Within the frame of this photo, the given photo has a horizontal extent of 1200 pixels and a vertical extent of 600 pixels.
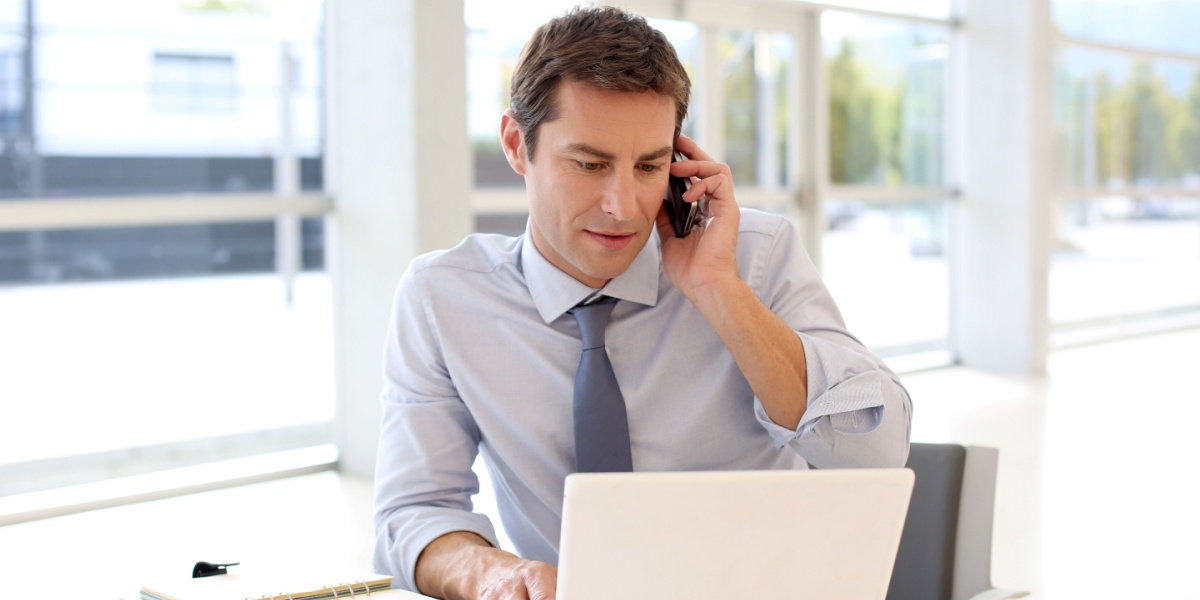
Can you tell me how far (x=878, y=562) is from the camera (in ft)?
3.06

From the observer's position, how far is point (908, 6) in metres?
6.94

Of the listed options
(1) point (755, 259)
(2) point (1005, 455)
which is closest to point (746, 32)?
(2) point (1005, 455)

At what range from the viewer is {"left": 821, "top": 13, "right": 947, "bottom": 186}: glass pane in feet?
21.8

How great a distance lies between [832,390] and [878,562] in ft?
1.72

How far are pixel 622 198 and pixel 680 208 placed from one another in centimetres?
18

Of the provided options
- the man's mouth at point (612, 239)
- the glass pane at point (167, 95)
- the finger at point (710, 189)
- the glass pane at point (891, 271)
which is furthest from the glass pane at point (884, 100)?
the man's mouth at point (612, 239)

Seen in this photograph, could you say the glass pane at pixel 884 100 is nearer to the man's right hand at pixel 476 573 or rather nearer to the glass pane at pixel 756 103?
the glass pane at pixel 756 103

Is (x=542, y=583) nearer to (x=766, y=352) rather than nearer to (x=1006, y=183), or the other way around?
(x=766, y=352)

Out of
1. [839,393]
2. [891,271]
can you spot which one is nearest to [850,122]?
[891,271]

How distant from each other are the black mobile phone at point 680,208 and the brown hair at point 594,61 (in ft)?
0.44

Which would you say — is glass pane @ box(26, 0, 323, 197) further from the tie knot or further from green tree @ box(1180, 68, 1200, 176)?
green tree @ box(1180, 68, 1200, 176)

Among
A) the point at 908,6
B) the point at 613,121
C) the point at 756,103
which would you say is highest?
the point at 908,6

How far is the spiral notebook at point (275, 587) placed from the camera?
1.10m

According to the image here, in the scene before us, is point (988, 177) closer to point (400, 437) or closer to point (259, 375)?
point (259, 375)
